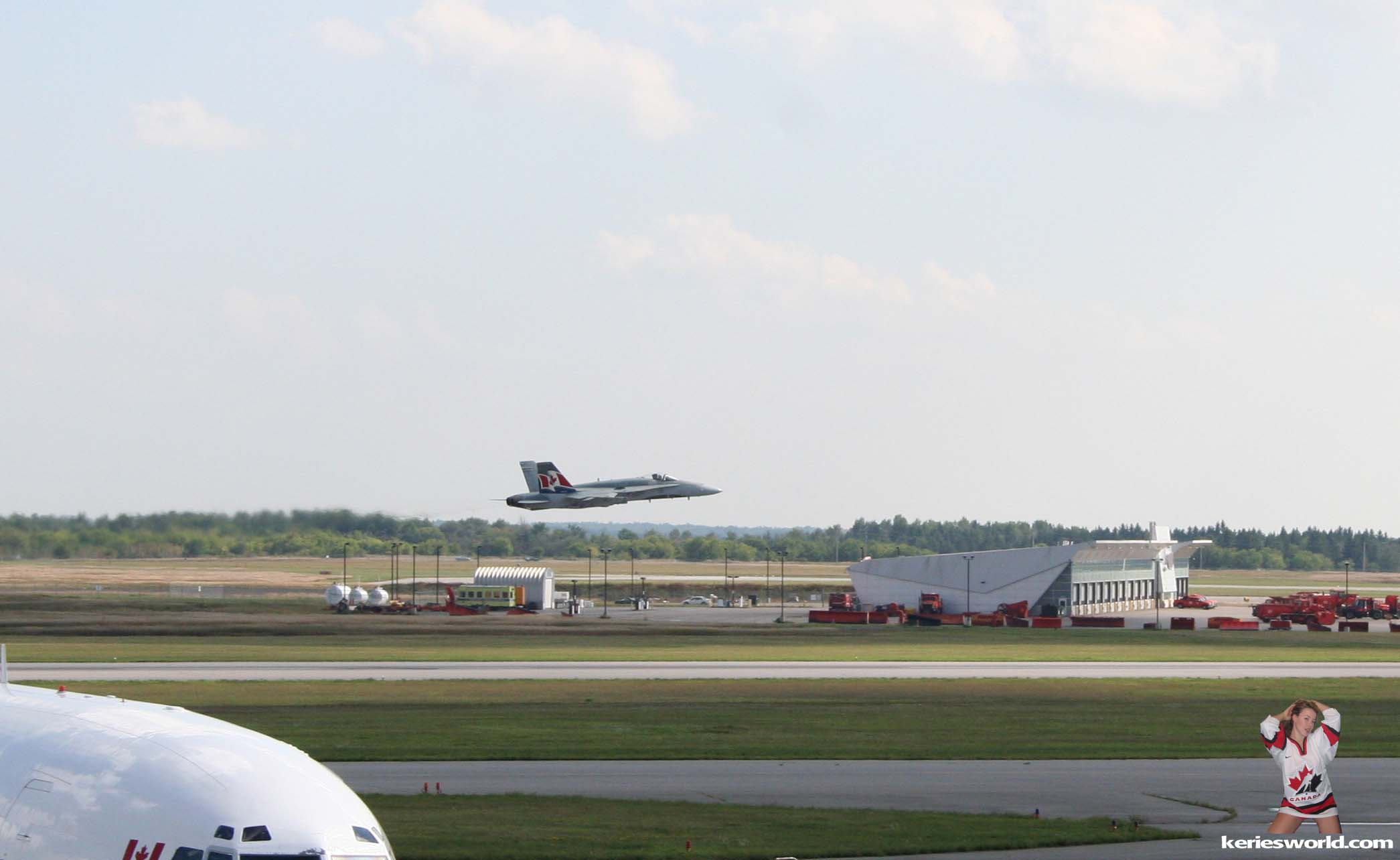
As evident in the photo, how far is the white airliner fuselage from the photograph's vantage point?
47.1 feet

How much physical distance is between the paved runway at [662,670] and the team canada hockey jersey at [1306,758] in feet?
150

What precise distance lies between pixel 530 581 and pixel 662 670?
75265mm

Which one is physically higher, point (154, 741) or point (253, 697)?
point (154, 741)

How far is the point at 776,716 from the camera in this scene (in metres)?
50.7

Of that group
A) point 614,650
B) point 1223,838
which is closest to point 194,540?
point 614,650

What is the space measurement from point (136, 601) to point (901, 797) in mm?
133299

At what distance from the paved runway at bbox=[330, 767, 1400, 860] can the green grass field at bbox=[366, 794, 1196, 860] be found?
1112mm

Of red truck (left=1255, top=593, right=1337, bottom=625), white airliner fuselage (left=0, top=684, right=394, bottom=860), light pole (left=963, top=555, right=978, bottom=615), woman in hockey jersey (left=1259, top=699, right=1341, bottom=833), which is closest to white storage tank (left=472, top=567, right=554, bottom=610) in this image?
light pole (left=963, top=555, right=978, bottom=615)

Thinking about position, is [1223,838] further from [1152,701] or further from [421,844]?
[1152,701]

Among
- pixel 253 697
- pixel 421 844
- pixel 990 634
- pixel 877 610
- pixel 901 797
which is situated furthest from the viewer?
pixel 877 610

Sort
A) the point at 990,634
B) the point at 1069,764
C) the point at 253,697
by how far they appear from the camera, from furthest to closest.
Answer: the point at 990,634
the point at 253,697
the point at 1069,764

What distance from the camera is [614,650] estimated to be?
88.0 meters

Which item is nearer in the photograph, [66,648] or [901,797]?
[901,797]

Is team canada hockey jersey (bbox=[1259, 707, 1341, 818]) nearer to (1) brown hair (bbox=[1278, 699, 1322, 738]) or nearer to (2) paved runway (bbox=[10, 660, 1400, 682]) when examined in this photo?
(1) brown hair (bbox=[1278, 699, 1322, 738])
